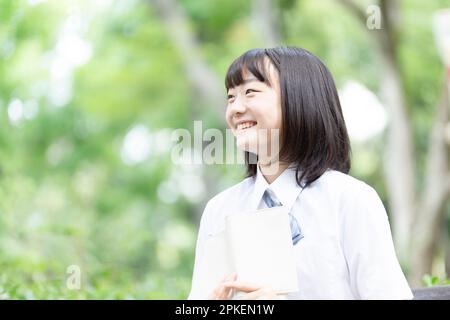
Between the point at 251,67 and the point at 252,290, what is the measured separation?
0.47m

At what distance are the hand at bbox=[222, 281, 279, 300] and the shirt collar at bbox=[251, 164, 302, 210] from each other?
0.22 m

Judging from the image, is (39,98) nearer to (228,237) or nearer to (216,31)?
(216,31)

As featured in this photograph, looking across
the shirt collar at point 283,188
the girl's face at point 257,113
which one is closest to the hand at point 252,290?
the shirt collar at point 283,188

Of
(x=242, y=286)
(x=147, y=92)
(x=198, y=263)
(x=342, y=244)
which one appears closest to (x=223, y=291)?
(x=242, y=286)

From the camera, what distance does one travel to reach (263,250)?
1412 millimetres

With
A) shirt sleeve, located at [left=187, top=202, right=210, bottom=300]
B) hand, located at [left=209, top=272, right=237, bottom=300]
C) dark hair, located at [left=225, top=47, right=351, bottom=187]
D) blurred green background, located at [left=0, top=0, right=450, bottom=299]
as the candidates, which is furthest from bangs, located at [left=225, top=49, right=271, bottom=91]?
blurred green background, located at [left=0, top=0, right=450, bottom=299]

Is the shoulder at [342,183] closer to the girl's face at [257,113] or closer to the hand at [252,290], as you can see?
the girl's face at [257,113]

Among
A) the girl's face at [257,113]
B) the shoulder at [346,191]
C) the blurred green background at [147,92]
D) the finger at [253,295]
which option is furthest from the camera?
the blurred green background at [147,92]

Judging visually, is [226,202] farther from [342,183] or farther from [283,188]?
[342,183]

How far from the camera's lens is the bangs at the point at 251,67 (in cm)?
160

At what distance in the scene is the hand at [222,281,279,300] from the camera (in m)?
1.39

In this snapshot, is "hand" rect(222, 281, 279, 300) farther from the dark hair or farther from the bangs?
the bangs

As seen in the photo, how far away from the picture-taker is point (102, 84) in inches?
463

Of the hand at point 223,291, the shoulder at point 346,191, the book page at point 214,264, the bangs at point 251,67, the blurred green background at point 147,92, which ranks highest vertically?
the blurred green background at point 147,92
